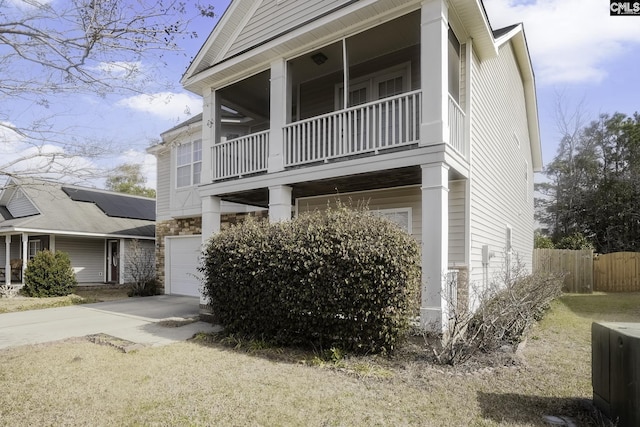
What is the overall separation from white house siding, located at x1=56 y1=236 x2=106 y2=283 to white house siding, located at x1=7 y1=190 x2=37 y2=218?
181 centimetres

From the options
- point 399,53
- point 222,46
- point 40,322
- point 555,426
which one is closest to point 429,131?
point 399,53

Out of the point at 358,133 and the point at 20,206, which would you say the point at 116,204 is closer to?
the point at 20,206

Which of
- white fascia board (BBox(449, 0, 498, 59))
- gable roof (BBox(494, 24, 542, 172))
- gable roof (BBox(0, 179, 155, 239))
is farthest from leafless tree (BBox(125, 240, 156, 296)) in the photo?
gable roof (BBox(494, 24, 542, 172))

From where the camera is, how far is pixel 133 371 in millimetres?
5746

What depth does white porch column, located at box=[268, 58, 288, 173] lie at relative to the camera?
921cm

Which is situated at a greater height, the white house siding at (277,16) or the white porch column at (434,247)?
the white house siding at (277,16)

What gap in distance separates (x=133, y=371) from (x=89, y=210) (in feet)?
58.5

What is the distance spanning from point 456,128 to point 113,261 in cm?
1943

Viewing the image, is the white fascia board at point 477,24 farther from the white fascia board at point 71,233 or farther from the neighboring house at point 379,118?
the white fascia board at point 71,233

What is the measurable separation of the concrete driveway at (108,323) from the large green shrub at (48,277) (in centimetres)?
328

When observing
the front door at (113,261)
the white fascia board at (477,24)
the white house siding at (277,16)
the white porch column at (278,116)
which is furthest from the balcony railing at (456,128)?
the front door at (113,261)

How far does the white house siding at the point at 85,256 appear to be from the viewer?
66.8 ft

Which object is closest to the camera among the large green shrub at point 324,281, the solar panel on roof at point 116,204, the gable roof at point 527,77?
the large green shrub at point 324,281

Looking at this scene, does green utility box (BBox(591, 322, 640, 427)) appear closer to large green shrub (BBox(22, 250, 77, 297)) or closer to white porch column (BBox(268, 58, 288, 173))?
white porch column (BBox(268, 58, 288, 173))
